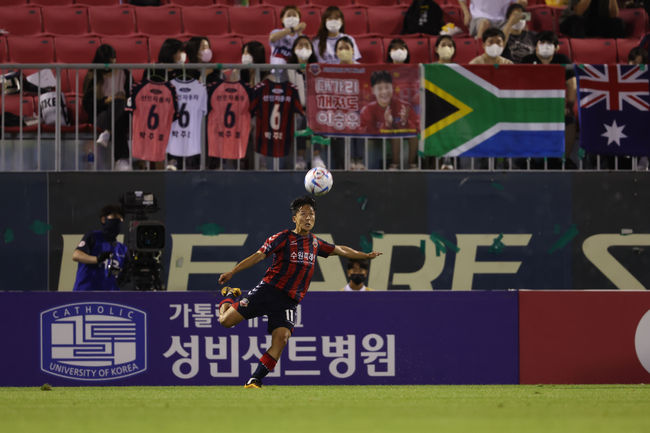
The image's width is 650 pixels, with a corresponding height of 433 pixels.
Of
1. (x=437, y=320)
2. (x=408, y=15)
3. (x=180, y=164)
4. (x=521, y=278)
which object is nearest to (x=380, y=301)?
(x=437, y=320)

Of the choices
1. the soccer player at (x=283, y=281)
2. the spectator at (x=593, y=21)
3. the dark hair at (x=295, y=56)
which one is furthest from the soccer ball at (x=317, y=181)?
the spectator at (x=593, y=21)

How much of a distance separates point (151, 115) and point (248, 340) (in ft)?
10.5

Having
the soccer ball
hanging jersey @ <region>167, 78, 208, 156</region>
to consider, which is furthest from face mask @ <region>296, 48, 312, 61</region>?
the soccer ball

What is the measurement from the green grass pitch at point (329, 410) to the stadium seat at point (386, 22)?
7.60 metres

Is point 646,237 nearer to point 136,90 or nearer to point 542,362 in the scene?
point 542,362

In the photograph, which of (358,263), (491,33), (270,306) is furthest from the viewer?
(491,33)

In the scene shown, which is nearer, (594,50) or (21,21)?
(594,50)

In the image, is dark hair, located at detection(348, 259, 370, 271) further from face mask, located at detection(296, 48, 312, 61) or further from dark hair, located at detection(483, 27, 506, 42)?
dark hair, located at detection(483, 27, 506, 42)

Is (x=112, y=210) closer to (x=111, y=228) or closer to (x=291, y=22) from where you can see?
(x=111, y=228)

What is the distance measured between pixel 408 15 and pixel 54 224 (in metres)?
6.29

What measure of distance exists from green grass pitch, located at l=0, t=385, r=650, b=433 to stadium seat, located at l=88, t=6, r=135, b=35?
309 inches

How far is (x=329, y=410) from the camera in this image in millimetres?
7191

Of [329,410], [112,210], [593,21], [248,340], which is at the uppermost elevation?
[593,21]

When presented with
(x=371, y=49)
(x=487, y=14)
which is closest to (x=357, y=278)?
(x=371, y=49)
